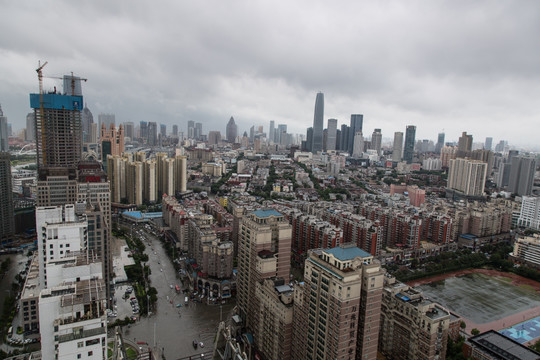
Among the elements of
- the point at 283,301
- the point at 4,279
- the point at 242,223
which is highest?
the point at 242,223

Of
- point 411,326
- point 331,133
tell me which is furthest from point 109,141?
point 331,133

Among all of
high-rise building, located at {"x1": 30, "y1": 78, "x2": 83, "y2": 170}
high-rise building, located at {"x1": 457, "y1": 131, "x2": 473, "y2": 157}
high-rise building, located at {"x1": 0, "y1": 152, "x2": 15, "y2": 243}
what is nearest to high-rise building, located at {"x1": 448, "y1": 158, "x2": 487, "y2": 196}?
high-rise building, located at {"x1": 457, "y1": 131, "x2": 473, "y2": 157}

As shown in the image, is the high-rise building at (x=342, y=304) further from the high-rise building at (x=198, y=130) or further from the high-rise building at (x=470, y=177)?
the high-rise building at (x=198, y=130)

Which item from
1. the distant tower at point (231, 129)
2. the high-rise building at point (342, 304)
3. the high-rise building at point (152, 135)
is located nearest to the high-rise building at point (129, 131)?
the high-rise building at point (152, 135)

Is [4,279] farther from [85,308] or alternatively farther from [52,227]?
[85,308]

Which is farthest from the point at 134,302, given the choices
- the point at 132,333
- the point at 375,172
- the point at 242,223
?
the point at 375,172

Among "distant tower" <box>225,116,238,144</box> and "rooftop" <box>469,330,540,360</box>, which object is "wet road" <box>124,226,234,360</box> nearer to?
"rooftop" <box>469,330,540,360</box>
